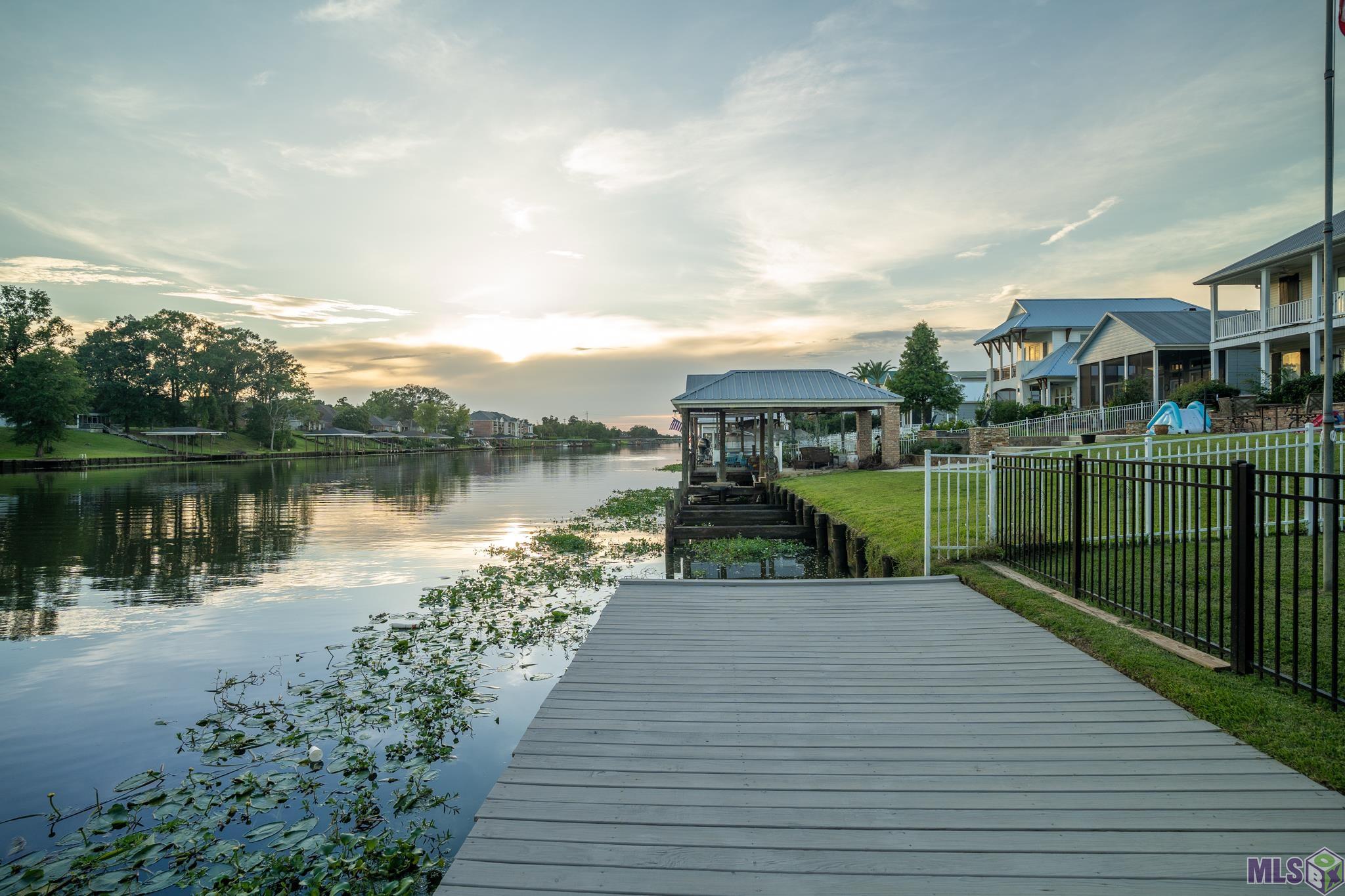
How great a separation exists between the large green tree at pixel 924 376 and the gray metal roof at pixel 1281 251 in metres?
20.5

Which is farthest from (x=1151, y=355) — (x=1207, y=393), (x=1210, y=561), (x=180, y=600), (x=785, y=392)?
(x=180, y=600)

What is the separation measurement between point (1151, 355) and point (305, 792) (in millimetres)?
37869

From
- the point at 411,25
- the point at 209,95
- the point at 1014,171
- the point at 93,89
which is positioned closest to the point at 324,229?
the point at 209,95

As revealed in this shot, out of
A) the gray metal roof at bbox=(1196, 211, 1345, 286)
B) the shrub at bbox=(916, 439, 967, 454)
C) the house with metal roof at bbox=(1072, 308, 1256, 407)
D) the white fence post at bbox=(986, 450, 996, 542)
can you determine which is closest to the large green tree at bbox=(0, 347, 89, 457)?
the shrub at bbox=(916, 439, 967, 454)

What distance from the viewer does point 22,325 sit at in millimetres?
64062

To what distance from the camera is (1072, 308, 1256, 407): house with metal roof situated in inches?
1183

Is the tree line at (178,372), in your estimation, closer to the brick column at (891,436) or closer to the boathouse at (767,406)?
the boathouse at (767,406)

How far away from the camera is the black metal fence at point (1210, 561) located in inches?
172

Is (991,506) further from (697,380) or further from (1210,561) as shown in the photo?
(697,380)

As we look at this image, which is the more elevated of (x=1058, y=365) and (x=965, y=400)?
(x=1058, y=365)

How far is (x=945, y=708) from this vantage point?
4.42m

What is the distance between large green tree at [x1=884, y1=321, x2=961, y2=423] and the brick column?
1998 cm

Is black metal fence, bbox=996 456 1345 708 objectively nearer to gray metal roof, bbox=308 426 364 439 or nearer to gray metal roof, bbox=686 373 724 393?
gray metal roof, bbox=686 373 724 393

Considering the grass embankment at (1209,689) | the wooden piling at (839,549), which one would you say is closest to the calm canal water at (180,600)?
the wooden piling at (839,549)
